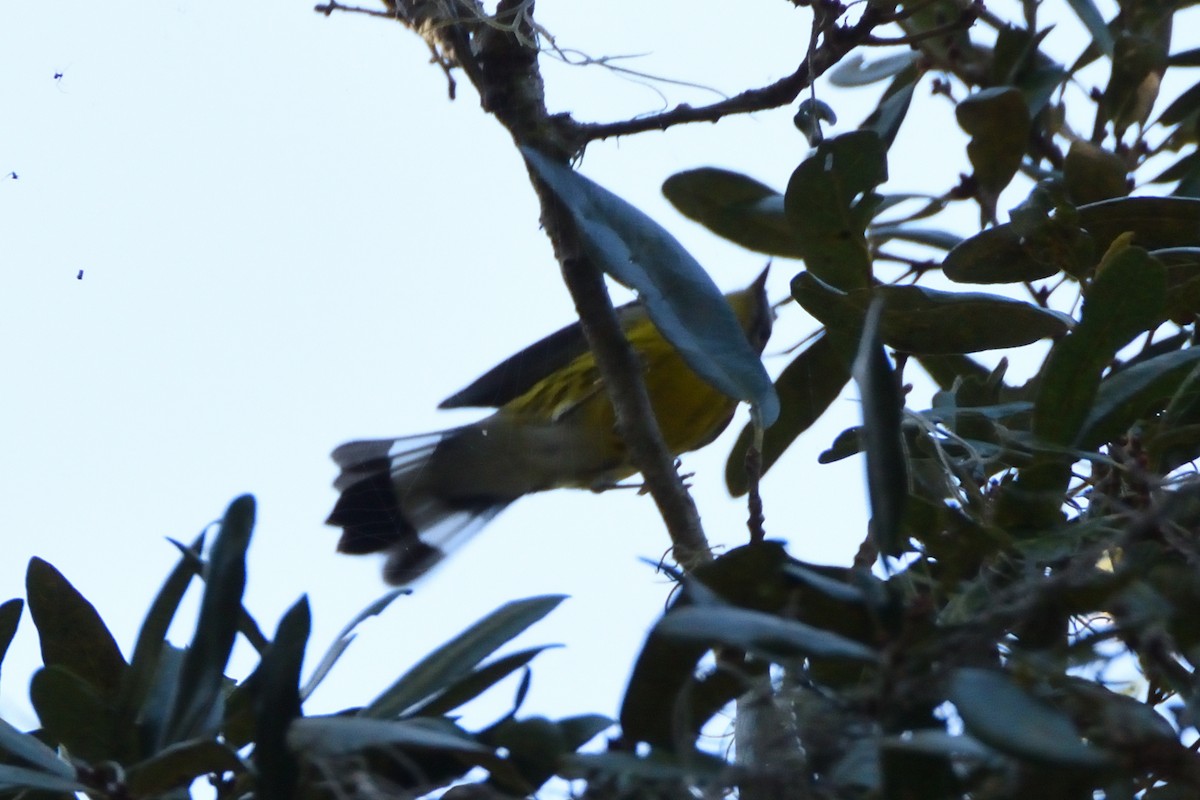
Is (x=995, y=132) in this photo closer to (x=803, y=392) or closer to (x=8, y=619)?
(x=803, y=392)

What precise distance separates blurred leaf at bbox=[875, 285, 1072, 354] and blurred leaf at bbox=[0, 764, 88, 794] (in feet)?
2.85

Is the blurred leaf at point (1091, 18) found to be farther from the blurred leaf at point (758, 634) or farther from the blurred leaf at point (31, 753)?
the blurred leaf at point (31, 753)

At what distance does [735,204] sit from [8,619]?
1190 mm

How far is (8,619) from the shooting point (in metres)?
1.12

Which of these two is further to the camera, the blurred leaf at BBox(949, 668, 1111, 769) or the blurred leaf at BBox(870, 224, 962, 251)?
the blurred leaf at BBox(870, 224, 962, 251)

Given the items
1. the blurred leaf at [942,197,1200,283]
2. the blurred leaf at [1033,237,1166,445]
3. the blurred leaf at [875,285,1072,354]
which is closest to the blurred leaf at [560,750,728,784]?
the blurred leaf at [1033,237,1166,445]

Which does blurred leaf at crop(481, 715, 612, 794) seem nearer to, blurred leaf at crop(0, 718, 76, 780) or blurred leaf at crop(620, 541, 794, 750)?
blurred leaf at crop(620, 541, 794, 750)

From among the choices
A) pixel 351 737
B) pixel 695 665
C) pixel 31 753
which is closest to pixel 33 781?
pixel 31 753

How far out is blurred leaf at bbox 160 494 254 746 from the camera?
90 centimetres

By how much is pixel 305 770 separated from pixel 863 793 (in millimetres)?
348

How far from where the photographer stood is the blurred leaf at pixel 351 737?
0.72m

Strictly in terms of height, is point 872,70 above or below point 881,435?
above

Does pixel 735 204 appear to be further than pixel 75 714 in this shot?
Yes

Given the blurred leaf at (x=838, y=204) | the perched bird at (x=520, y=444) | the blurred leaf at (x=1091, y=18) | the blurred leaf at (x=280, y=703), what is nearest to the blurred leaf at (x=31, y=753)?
the blurred leaf at (x=280, y=703)
